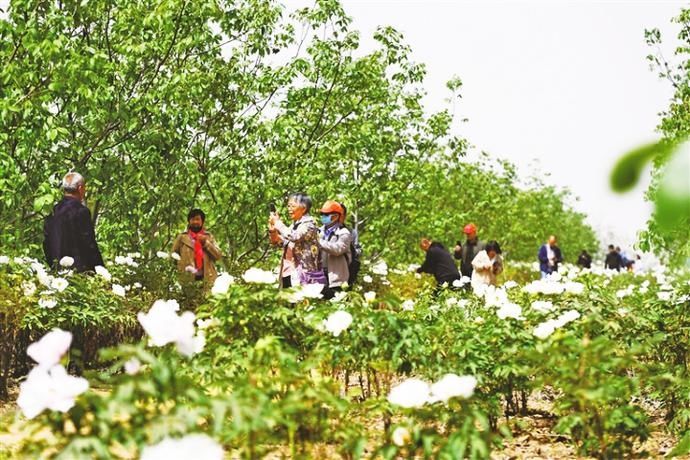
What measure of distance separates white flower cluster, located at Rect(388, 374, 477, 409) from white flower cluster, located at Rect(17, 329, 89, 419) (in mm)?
1079

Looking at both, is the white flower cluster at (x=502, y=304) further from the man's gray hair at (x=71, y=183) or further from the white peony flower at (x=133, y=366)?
the man's gray hair at (x=71, y=183)

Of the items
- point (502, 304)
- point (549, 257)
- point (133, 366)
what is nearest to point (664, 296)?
point (502, 304)

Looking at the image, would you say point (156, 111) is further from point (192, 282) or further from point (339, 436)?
point (339, 436)

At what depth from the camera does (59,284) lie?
7.31 meters

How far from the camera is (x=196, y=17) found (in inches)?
407

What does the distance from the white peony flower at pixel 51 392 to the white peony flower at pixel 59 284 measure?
16.7ft

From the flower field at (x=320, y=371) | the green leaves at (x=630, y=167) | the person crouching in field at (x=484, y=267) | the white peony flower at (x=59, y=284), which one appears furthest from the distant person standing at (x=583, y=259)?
the green leaves at (x=630, y=167)

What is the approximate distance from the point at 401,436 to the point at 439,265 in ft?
31.9

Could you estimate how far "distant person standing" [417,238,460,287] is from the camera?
12.6 metres

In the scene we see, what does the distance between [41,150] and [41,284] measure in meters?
2.42

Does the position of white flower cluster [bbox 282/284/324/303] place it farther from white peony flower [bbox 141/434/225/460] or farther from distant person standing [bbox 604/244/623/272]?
distant person standing [bbox 604/244/623/272]

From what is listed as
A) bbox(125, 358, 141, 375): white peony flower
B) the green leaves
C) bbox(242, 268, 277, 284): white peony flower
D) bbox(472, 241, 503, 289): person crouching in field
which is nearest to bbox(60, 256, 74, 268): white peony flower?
bbox(242, 268, 277, 284): white peony flower

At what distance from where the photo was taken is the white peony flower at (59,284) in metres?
7.29

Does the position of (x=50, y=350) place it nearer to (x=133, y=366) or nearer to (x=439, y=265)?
(x=133, y=366)
